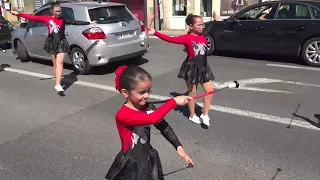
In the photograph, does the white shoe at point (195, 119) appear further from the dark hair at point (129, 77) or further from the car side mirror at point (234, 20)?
the car side mirror at point (234, 20)

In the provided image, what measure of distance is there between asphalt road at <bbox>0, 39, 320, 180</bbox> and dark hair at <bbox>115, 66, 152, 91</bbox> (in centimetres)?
173

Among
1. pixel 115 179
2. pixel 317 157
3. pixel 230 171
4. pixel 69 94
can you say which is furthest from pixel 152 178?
pixel 69 94

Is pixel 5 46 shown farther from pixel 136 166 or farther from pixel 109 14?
pixel 136 166

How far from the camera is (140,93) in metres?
2.28

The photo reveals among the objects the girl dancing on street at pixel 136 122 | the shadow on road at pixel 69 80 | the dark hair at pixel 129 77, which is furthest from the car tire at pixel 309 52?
the dark hair at pixel 129 77

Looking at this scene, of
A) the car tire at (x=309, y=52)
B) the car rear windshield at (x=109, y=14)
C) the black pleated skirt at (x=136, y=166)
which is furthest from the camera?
the car tire at (x=309, y=52)

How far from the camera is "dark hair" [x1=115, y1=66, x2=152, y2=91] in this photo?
2266 mm

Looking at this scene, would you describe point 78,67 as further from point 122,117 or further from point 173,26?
point 173,26

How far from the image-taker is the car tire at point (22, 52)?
10.0 m

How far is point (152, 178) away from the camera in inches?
96.0

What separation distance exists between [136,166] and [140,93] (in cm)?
53

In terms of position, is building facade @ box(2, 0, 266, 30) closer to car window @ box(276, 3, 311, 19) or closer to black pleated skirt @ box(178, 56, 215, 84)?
car window @ box(276, 3, 311, 19)

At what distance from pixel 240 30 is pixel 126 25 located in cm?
340

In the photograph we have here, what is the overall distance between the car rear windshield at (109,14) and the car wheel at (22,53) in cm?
314
